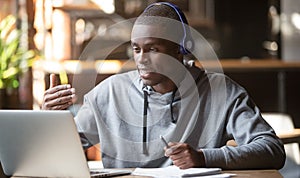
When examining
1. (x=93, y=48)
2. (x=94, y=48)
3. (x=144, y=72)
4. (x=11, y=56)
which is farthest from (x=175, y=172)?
(x=94, y=48)

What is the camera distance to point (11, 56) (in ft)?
13.5

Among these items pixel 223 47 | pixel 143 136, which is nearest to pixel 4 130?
pixel 143 136

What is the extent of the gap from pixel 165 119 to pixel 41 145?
19.9 inches

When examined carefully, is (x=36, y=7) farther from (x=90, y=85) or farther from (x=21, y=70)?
(x=90, y=85)

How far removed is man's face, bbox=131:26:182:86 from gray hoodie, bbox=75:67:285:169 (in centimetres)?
8

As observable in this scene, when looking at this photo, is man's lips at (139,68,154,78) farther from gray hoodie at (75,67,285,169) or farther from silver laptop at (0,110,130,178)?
silver laptop at (0,110,130,178)

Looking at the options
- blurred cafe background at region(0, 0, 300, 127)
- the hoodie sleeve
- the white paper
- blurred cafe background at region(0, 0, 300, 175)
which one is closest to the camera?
the white paper

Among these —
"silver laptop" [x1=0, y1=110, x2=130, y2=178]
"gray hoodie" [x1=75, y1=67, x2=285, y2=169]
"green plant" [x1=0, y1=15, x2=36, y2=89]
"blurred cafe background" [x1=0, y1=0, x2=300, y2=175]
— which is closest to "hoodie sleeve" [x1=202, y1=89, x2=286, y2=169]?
"gray hoodie" [x1=75, y1=67, x2=285, y2=169]

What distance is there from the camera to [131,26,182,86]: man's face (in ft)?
6.35

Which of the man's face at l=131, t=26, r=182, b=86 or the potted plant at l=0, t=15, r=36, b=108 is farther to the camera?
the potted plant at l=0, t=15, r=36, b=108

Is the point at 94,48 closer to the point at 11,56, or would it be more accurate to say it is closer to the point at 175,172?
the point at 11,56

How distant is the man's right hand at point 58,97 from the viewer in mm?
1861

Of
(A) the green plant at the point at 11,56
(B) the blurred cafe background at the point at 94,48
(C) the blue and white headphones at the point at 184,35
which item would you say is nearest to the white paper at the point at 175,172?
(C) the blue and white headphones at the point at 184,35

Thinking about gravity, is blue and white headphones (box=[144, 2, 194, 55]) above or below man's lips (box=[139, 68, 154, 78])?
above
